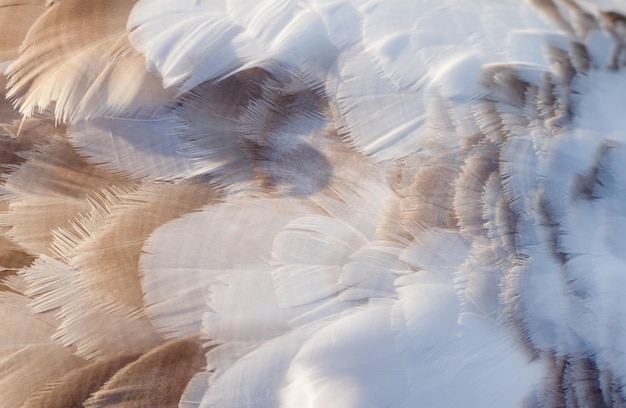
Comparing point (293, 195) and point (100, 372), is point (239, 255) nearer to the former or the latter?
point (293, 195)

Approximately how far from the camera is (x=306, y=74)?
3.82 feet

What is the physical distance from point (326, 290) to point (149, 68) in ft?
1.38

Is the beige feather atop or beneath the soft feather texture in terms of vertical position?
atop

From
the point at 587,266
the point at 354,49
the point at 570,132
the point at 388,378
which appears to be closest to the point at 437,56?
the point at 354,49

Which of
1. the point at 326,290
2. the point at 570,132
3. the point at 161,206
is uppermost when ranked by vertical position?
the point at 570,132

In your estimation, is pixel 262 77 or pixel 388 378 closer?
pixel 388 378

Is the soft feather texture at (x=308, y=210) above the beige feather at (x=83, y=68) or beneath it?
beneath

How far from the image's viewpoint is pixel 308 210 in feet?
3.62

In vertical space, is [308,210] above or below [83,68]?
below

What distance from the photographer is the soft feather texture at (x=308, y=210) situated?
1052 mm

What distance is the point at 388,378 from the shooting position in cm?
104

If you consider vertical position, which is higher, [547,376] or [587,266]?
[587,266]

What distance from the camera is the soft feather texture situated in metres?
1.05

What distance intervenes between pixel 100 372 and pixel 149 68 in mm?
439
